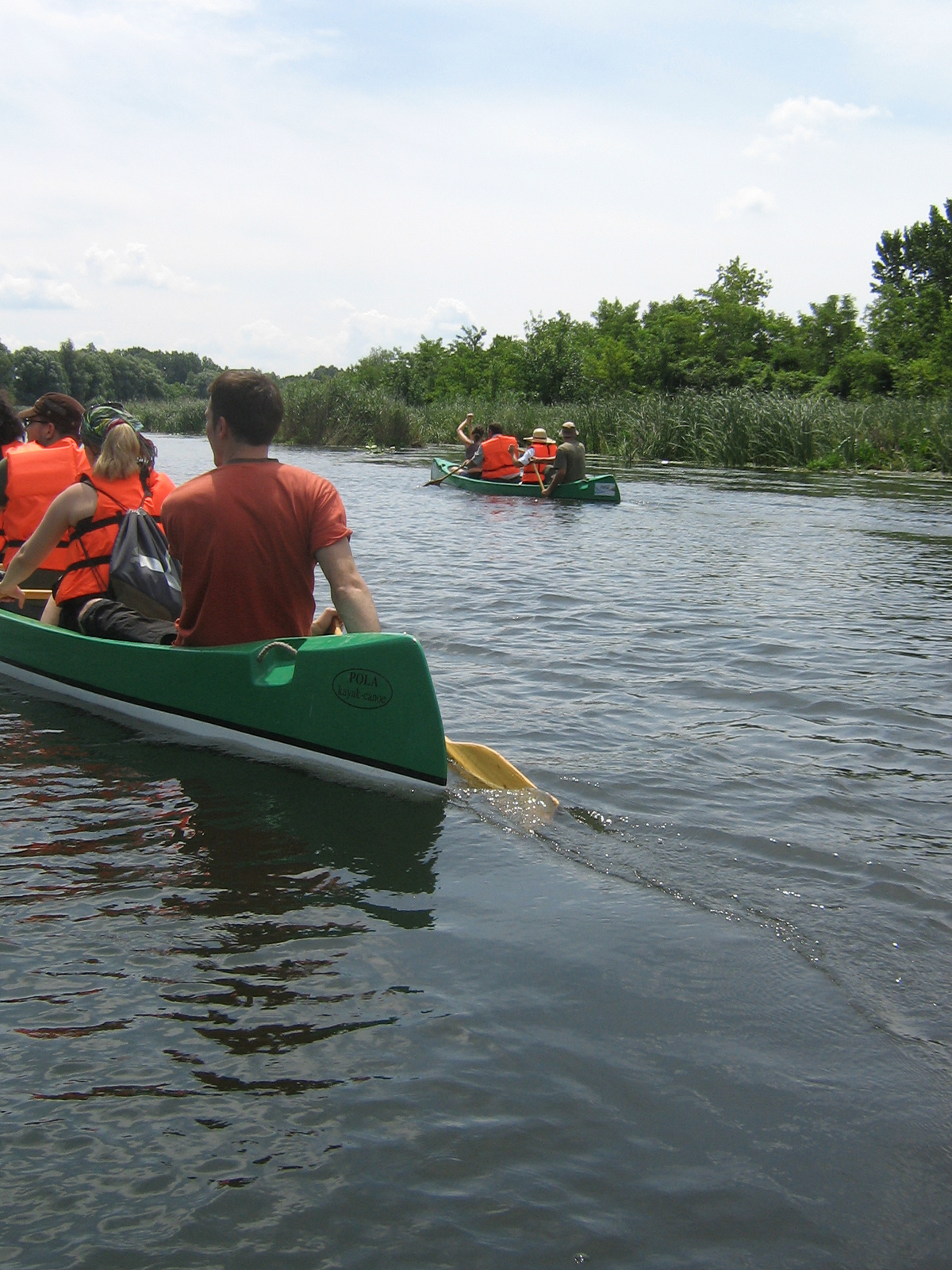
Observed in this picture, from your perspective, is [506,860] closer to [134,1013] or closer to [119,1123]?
[134,1013]

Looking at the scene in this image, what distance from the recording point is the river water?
2076 millimetres

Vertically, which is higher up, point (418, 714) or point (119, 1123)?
point (418, 714)

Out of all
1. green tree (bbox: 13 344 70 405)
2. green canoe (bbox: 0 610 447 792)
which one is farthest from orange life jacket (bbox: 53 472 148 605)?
green tree (bbox: 13 344 70 405)

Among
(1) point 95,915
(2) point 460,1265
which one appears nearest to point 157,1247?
(2) point 460,1265

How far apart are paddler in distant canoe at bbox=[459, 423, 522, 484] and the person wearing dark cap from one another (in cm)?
163

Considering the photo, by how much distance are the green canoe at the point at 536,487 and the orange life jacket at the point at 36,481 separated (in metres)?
11.9

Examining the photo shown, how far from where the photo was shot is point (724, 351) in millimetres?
47031

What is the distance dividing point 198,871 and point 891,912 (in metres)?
2.21

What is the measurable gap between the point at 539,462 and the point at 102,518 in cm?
1472

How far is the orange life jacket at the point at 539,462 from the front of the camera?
19469mm

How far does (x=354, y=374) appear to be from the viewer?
7406 centimetres

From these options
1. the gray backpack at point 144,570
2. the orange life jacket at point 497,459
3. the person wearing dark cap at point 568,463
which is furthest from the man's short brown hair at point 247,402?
the orange life jacket at point 497,459

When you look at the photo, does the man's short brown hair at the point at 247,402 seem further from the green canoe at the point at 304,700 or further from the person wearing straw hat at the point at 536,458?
the person wearing straw hat at the point at 536,458

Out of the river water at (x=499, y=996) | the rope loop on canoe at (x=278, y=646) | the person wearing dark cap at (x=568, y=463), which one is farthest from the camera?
the person wearing dark cap at (x=568, y=463)
